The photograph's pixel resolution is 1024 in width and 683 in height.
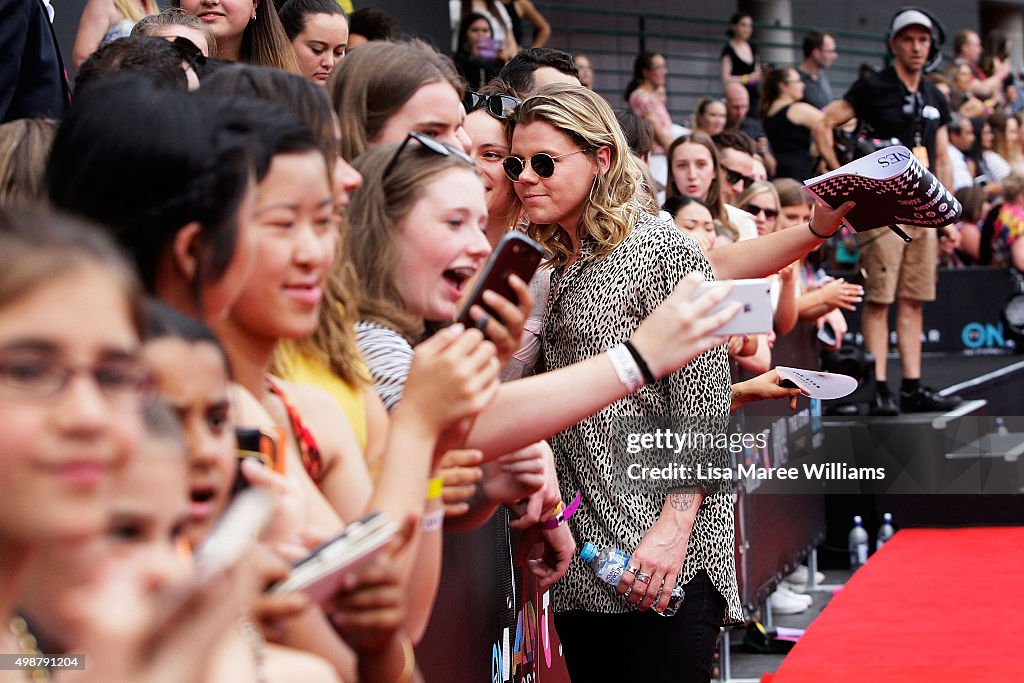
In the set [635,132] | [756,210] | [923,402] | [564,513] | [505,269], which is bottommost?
[923,402]

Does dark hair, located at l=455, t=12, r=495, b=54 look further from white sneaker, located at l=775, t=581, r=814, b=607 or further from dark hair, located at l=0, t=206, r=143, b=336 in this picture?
dark hair, located at l=0, t=206, r=143, b=336

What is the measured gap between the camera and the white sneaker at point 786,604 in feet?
22.2

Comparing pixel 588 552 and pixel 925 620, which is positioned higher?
pixel 588 552

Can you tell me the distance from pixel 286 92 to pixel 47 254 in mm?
936

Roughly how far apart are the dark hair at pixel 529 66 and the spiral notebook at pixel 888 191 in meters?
1.16

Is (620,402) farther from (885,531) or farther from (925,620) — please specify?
(885,531)

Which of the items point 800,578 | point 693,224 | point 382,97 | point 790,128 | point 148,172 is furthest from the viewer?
point 790,128

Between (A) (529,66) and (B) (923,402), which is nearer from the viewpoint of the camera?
(A) (529,66)

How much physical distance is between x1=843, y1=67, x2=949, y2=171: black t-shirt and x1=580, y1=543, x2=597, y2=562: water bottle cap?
19.4ft

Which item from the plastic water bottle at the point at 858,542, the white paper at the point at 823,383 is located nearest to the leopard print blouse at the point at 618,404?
the white paper at the point at 823,383

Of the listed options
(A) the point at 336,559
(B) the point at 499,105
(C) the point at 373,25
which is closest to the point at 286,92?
(A) the point at 336,559

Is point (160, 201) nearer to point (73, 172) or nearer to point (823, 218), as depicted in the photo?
point (73, 172)

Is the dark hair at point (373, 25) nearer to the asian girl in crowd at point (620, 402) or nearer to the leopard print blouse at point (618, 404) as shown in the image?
the asian girl in crowd at point (620, 402)

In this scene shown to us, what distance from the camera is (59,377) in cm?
109
